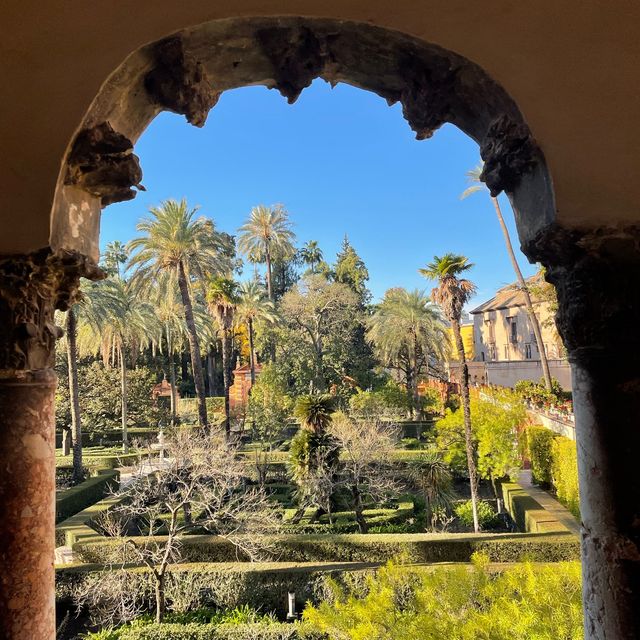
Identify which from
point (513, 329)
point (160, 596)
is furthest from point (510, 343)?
point (160, 596)

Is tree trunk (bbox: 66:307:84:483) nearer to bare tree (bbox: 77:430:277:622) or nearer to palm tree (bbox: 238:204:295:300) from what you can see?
bare tree (bbox: 77:430:277:622)

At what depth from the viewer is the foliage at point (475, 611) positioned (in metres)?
4.56

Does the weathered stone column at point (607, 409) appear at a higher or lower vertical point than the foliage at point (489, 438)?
higher

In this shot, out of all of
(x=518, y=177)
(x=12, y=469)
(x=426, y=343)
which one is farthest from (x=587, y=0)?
(x=426, y=343)

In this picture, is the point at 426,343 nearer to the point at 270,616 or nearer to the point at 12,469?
the point at 270,616

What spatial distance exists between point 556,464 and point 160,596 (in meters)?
12.0

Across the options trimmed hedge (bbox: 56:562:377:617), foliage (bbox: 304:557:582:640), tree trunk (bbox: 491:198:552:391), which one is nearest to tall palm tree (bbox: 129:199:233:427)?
trimmed hedge (bbox: 56:562:377:617)

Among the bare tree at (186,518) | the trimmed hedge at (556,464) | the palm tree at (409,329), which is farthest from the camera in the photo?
the palm tree at (409,329)

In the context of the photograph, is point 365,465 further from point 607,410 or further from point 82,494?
point 607,410

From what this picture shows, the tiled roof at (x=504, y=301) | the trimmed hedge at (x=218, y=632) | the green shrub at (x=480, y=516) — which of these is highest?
the tiled roof at (x=504, y=301)

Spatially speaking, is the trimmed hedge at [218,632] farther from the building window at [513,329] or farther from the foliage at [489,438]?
the building window at [513,329]

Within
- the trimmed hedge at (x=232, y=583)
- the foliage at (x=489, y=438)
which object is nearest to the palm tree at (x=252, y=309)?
the foliage at (x=489, y=438)

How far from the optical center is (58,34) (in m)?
2.08

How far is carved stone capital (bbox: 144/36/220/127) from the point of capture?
213cm
